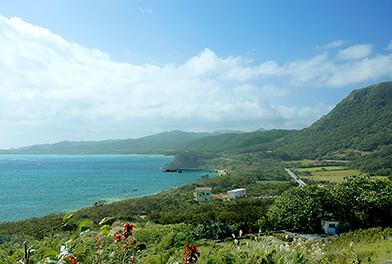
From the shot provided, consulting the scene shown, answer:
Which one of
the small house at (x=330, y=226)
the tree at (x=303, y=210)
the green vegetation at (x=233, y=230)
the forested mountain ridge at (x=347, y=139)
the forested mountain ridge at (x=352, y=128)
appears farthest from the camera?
the forested mountain ridge at (x=352, y=128)

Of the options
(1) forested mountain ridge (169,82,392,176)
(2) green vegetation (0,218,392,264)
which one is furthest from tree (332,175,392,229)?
(1) forested mountain ridge (169,82,392,176)

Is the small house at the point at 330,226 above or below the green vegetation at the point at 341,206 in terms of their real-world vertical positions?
below

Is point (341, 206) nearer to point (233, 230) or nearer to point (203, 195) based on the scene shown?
point (233, 230)

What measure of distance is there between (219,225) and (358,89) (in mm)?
153903

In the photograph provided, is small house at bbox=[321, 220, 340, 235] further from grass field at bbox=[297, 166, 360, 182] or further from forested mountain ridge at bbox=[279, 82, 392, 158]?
forested mountain ridge at bbox=[279, 82, 392, 158]

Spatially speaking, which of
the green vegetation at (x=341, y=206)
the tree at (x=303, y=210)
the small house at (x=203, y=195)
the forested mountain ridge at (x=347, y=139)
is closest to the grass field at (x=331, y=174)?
the forested mountain ridge at (x=347, y=139)

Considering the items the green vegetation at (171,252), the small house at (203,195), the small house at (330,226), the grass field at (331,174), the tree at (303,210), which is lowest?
the grass field at (331,174)

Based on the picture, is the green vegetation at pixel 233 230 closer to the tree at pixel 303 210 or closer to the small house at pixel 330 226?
the tree at pixel 303 210

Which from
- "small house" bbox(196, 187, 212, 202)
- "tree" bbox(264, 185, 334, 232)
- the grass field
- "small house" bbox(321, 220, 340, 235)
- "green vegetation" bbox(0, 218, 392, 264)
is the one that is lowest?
the grass field

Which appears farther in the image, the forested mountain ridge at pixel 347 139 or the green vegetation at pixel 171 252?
the forested mountain ridge at pixel 347 139

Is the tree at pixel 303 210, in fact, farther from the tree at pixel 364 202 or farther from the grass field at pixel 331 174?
the grass field at pixel 331 174

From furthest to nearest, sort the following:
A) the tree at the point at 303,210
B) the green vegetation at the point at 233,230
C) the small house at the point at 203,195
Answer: the small house at the point at 203,195
the tree at the point at 303,210
the green vegetation at the point at 233,230

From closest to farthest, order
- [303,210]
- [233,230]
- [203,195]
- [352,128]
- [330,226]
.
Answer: [233,230] < [330,226] < [303,210] < [203,195] < [352,128]

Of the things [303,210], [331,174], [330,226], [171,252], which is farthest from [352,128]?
[171,252]
